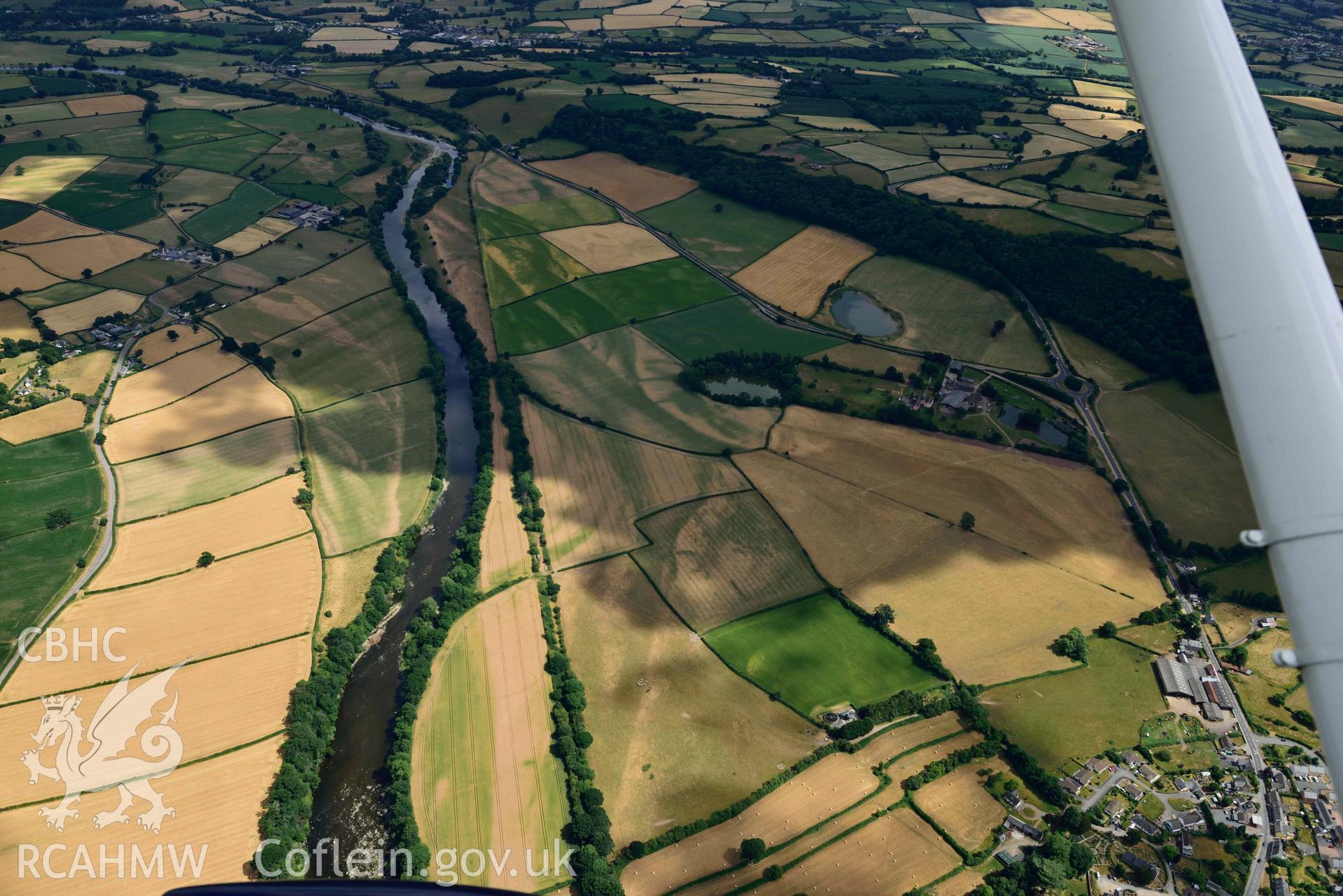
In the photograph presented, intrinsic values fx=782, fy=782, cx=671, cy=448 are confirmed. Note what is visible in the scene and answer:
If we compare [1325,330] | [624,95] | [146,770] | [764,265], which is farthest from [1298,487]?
[624,95]

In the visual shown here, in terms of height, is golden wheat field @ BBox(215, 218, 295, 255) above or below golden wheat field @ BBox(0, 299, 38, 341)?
above

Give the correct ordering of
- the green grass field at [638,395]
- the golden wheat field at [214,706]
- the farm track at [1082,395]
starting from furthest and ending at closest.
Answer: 1. the green grass field at [638,395]
2. the farm track at [1082,395]
3. the golden wheat field at [214,706]

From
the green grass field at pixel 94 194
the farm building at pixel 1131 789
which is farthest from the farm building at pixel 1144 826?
the green grass field at pixel 94 194

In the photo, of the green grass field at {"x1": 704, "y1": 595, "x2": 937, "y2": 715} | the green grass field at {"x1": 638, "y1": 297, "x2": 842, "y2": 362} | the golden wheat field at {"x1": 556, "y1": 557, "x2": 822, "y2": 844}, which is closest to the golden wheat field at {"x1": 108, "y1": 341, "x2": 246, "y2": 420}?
the green grass field at {"x1": 638, "y1": 297, "x2": 842, "y2": 362}

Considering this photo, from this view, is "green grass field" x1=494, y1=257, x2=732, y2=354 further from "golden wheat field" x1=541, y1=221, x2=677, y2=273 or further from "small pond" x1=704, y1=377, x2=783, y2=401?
"small pond" x1=704, y1=377, x2=783, y2=401

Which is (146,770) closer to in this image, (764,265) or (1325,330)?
(1325,330)

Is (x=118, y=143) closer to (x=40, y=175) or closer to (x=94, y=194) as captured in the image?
(x=40, y=175)

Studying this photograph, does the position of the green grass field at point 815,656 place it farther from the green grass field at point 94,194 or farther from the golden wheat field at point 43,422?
the green grass field at point 94,194
